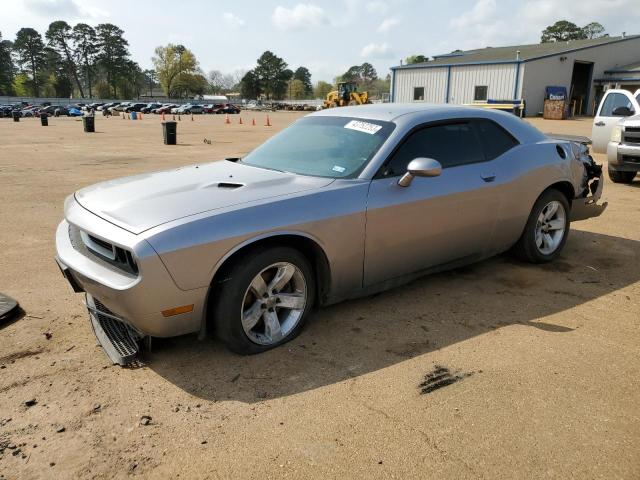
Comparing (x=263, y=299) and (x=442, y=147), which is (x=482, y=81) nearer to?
(x=442, y=147)

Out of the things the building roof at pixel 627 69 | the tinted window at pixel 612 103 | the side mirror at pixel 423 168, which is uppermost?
the building roof at pixel 627 69

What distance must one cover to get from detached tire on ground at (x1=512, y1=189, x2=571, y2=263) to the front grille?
3643 mm

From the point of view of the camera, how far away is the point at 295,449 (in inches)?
98.3

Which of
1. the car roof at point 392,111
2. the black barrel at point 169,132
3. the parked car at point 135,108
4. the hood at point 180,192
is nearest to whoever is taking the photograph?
the hood at point 180,192

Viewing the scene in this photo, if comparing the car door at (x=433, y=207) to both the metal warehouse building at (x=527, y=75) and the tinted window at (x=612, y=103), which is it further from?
the metal warehouse building at (x=527, y=75)

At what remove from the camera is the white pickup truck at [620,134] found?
9.16 metres

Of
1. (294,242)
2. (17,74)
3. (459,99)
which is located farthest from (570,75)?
(17,74)

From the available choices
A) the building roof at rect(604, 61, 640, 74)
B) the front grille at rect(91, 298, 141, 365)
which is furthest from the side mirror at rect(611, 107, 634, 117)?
the building roof at rect(604, 61, 640, 74)

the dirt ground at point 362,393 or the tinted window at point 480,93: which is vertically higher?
the tinted window at point 480,93

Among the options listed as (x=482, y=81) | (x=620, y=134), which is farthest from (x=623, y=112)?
(x=482, y=81)

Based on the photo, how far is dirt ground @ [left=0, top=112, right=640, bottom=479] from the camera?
2.42m

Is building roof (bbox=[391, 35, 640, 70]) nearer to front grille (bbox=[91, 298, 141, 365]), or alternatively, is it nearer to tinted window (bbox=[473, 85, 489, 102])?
tinted window (bbox=[473, 85, 489, 102])

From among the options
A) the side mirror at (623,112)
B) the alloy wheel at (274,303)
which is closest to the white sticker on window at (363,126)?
the alloy wheel at (274,303)

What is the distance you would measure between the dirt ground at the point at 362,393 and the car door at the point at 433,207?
16.0 inches
